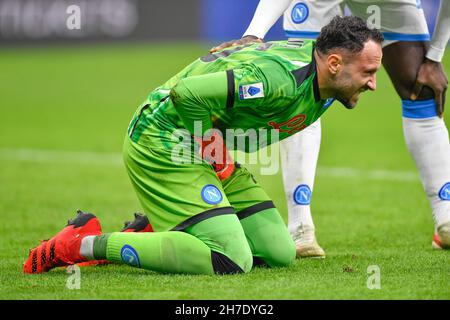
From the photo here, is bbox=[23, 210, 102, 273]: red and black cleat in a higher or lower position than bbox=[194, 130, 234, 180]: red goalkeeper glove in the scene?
lower

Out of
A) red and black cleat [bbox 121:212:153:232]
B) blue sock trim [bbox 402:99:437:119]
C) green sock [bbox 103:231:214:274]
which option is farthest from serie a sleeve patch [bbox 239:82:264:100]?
blue sock trim [bbox 402:99:437:119]

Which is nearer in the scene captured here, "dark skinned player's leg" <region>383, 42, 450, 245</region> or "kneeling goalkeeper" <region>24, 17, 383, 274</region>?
"kneeling goalkeeper" <region>24, 17, 383, 274</region>

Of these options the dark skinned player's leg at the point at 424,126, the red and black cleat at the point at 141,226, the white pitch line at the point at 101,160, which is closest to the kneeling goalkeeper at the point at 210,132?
the red and black cleat at the point at 141,226

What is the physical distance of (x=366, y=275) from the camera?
472cm

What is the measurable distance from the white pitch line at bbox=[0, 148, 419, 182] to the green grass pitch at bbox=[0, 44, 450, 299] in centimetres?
2

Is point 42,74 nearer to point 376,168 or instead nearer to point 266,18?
point 376,168

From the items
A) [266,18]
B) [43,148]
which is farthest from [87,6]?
[266,18]

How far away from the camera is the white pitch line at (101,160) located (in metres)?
8.73

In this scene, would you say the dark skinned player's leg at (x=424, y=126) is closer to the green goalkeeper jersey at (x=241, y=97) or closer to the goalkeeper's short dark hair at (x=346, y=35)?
the green goalkeeper jersey at (x=241, y=97)

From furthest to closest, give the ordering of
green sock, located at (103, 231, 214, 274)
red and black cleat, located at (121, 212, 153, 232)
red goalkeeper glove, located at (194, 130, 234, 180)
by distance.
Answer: red and black cleat, located at (121, 212, 153, 232) < red goalkeeper glove, located at (194, 130, 234, 180) < green sock, located at (103, 231, 214, 274)

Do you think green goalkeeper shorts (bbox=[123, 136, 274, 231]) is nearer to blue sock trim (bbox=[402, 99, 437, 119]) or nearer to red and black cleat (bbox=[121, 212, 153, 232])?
red and black cleat (bbox=[121, 212, 153, 232])

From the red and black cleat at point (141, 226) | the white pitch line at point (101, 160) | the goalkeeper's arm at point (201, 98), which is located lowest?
the white pitch line at point (101, 160)

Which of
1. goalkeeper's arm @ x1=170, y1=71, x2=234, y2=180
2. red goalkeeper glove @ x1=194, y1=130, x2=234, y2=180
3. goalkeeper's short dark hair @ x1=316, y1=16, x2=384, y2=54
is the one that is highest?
goalkeeper's short dark hair @ x1=316, y1=16, x2=384, y2=54

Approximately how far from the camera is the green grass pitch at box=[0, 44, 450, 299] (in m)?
4.43
